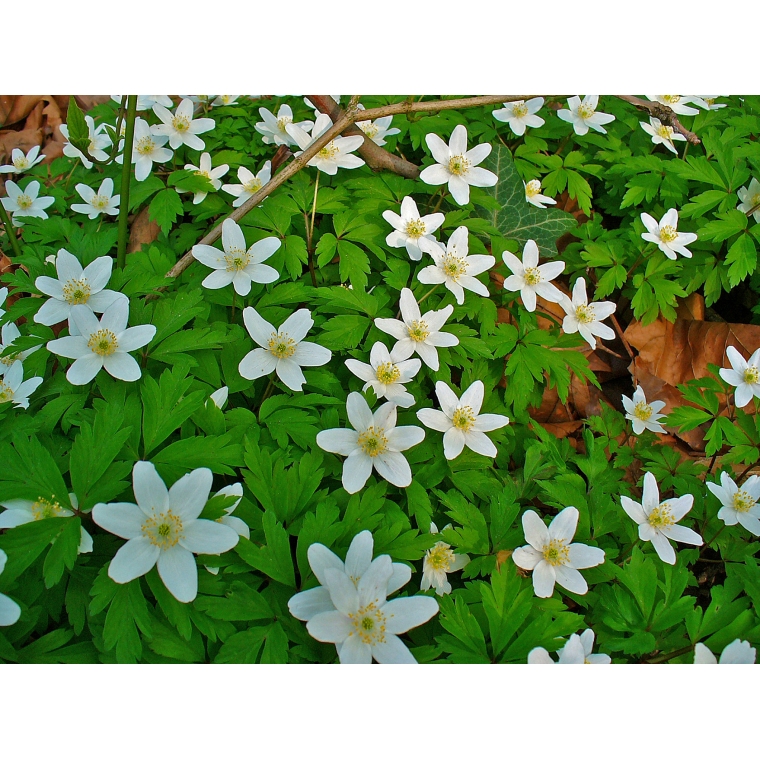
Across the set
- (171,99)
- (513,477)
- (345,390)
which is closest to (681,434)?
(513,477)

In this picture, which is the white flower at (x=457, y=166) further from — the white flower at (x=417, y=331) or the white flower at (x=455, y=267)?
the white flower at (x=417, y=331)

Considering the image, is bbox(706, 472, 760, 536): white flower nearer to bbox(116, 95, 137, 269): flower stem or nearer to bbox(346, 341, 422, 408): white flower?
bbox(346, 341, 422, 408): white flower

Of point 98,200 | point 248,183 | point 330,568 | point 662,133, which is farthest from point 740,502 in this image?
point 98,200

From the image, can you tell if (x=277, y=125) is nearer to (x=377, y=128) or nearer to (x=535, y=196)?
(x=377, y=128)

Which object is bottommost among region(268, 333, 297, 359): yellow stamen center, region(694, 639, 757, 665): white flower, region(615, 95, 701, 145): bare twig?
region(694, 639, 757, 665): white flower

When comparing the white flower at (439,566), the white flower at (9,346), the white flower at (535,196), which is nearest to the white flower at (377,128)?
the white flower at (535,196)

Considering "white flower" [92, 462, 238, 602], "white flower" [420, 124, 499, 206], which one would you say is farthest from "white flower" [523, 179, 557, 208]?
"white flower" [92, 462, 238, 602]
